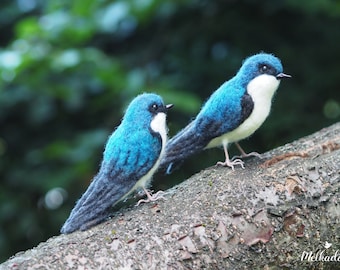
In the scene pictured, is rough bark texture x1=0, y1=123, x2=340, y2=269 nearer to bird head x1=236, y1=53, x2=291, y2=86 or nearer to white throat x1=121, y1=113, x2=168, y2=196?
white throat x1=121, y1=113, x2=168, y2=196

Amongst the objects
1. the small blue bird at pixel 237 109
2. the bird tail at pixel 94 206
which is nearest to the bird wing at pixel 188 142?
the small blue bird at pixel 237 109

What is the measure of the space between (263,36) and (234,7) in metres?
0.24

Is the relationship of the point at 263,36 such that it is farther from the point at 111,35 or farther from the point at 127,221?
the point at 127,221

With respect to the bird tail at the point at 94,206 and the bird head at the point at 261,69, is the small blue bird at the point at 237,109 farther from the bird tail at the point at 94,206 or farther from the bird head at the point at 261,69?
the bird tail at the point at 94,206

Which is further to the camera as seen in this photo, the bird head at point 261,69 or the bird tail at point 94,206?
the bird head at point 261,69

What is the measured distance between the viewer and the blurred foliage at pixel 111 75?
2713 mm

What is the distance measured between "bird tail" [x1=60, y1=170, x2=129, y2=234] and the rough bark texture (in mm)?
30

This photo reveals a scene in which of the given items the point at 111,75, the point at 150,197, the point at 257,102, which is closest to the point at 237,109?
the point at 257,102

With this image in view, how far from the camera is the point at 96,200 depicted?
1.61 meters

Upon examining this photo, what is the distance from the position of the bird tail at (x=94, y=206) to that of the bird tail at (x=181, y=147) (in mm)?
278

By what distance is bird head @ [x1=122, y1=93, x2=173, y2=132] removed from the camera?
1688mm

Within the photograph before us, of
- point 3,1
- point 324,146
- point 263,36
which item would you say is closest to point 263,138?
point 263,36

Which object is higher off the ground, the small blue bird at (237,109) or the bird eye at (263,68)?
the bird eye at (263,68)

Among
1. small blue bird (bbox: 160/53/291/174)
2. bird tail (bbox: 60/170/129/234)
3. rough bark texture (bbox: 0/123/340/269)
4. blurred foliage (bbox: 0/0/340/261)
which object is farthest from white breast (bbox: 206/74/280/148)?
blurred foliage (bbox: 0/0/340/261)
